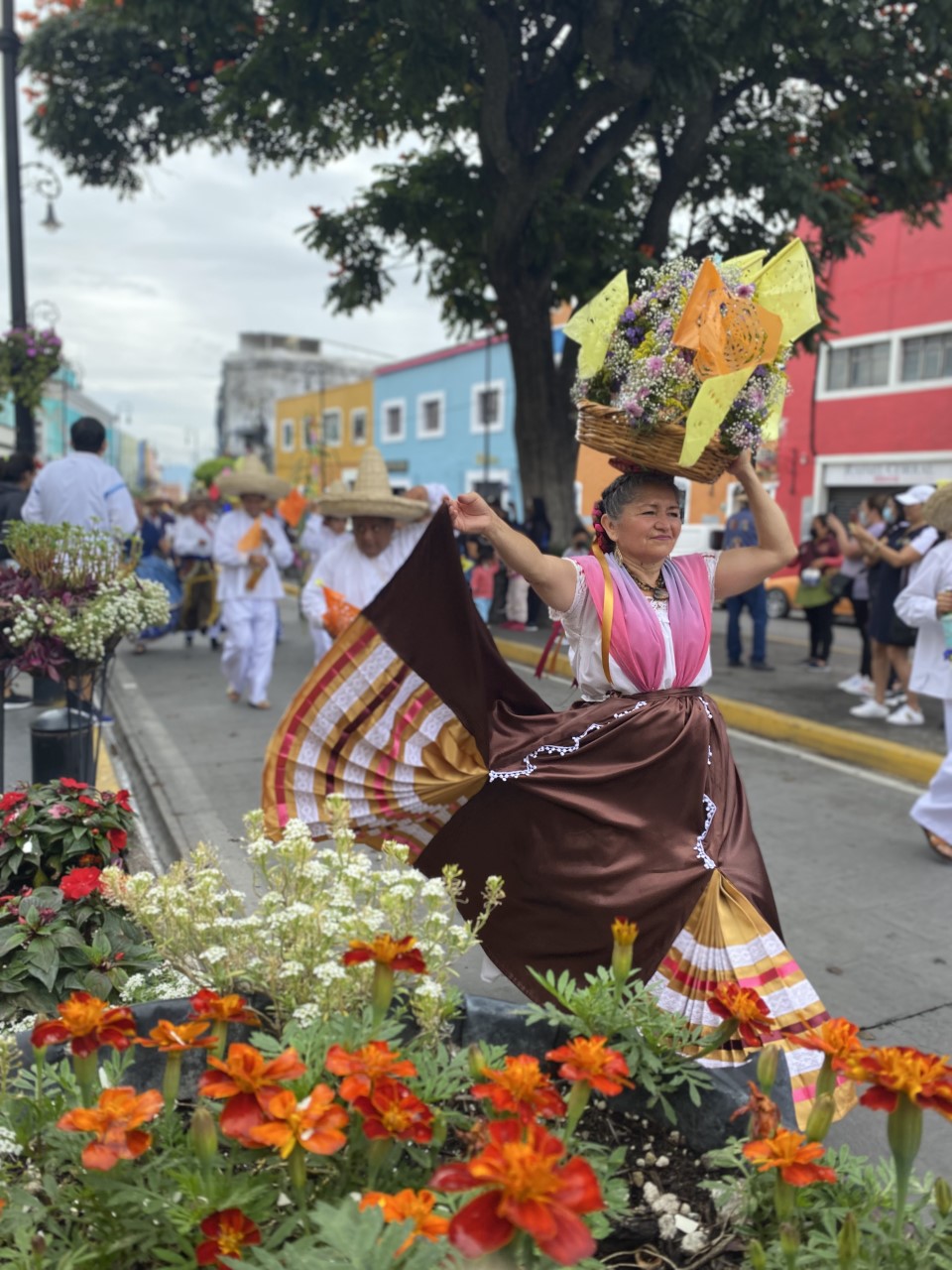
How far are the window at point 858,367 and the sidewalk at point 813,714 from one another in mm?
13048

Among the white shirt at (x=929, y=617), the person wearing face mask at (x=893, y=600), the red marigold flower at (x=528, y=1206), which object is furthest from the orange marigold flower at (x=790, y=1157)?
the person wearing face mask at (x=893, y=600)

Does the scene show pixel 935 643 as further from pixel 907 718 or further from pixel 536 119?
pixel 536 119

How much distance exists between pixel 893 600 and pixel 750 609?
317 centimetres

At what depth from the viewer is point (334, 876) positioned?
2293mm

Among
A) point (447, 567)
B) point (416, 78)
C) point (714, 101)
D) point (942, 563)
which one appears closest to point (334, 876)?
point (447, 567)

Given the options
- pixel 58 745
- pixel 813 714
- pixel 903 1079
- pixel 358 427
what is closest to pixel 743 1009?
pixel 903 1079

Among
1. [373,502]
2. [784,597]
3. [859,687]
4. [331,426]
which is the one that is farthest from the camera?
[331,426]

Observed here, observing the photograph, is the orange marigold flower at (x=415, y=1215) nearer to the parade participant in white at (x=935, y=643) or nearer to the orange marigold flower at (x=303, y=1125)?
the orange marigold flower at (x=303, y=1125)

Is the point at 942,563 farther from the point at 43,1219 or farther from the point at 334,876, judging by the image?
the point at 43,1219

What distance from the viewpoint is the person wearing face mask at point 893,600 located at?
8422 mm

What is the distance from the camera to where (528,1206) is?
1247 millimetres

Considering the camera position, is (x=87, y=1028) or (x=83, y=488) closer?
(x=87, y=1028)

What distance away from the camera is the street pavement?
3812mm

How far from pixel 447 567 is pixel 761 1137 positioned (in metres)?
2.03
